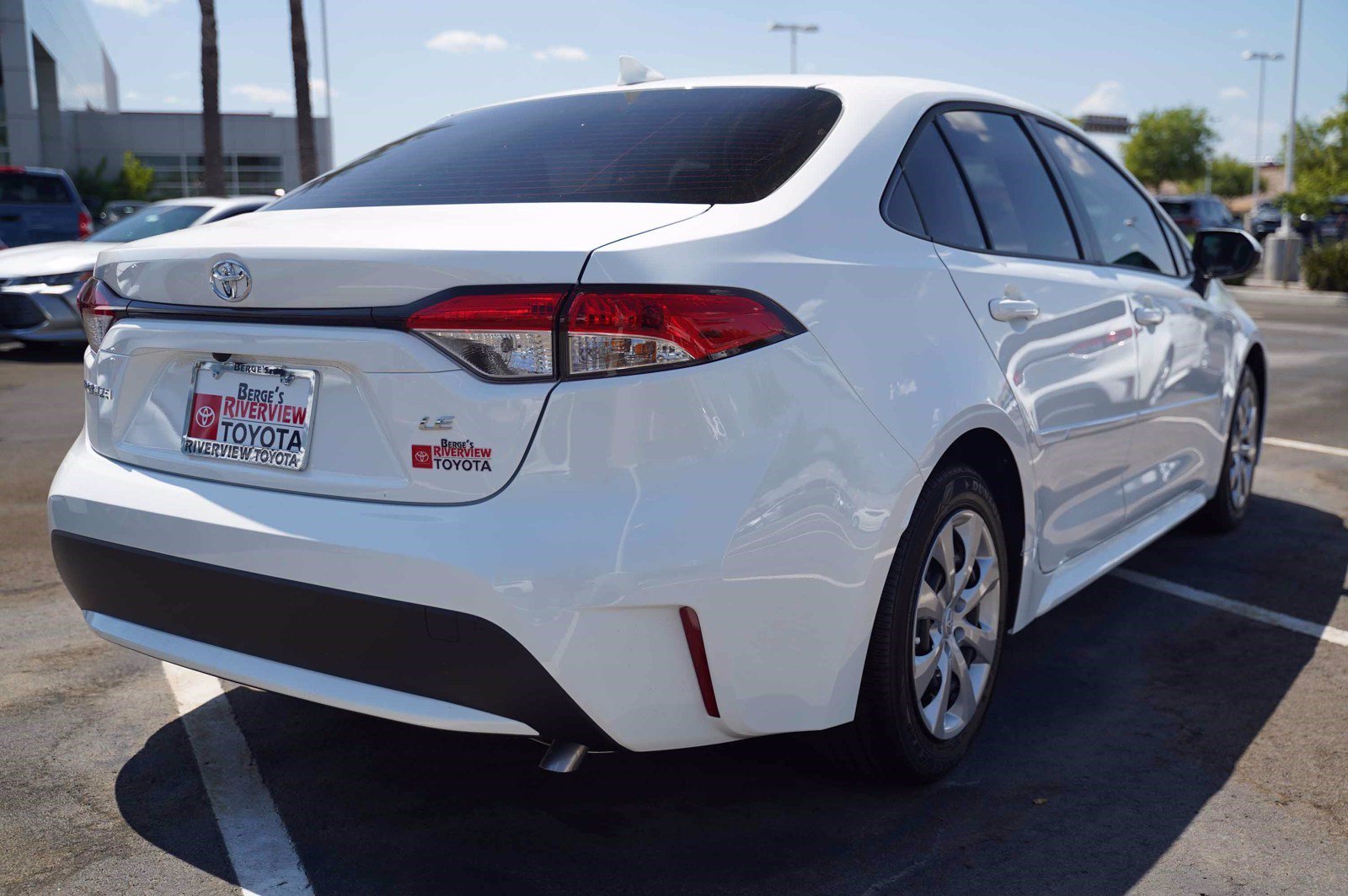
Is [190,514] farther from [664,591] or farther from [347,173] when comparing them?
[347,173]

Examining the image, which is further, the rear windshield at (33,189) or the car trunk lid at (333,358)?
the rear windshield at (33,189)

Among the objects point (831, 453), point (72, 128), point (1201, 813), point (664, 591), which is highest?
point (72, 128)

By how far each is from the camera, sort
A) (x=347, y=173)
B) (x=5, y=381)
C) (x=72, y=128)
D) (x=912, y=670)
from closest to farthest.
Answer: (x=912, y=670), (x=347, y=173), (x=5, y=381), (x=72, y=128)

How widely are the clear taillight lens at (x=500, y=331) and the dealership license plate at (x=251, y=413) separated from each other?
33cm

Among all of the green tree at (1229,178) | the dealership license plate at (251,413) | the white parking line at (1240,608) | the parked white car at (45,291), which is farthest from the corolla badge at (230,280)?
the green tree at (1229,178)

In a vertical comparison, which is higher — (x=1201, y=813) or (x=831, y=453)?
(x=831, y=453)

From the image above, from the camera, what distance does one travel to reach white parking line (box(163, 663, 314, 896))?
254cm

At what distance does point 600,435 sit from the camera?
221cm

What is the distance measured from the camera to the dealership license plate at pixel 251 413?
244 centimetres

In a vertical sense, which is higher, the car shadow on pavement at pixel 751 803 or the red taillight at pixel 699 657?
the red taillight at pixel 699 657

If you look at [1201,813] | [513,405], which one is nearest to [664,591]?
[513,405]

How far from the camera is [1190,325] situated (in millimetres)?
4508

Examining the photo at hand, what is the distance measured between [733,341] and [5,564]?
368cm

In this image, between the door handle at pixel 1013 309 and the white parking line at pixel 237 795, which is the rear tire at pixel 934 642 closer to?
the door handle at pixel 1013 309
